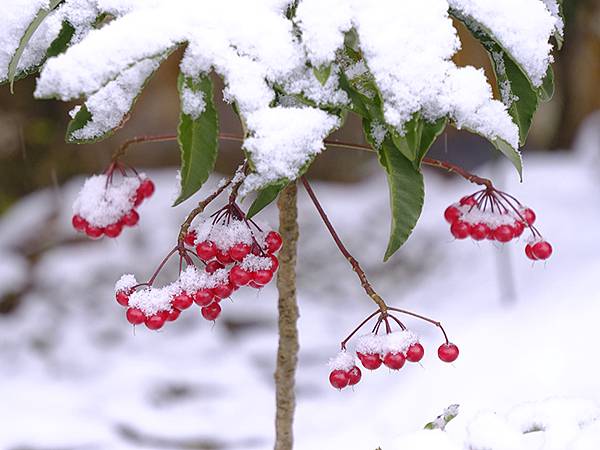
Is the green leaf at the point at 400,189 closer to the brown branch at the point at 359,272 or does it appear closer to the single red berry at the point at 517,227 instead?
the brown branch at the point at 359,272

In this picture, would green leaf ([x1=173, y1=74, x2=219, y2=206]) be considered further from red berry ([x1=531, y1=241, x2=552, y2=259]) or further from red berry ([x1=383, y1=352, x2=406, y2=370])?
red berry ([x1=531, y1=241, x2=552, y2=259])

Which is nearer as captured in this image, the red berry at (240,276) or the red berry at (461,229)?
the red berry at (240,276)

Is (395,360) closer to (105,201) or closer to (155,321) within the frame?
(155,321)

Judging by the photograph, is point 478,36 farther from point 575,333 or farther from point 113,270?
point 113,270

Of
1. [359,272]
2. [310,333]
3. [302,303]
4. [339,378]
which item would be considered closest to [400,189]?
[359,272]

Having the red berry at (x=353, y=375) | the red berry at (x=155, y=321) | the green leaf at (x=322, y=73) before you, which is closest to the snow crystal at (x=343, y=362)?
the red berry at (x=353, y=375)

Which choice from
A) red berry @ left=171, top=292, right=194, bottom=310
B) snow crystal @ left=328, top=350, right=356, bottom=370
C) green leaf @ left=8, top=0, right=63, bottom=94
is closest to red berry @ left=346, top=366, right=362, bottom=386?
snow crystal @ left=328, top=350, right=356, bottom=370
